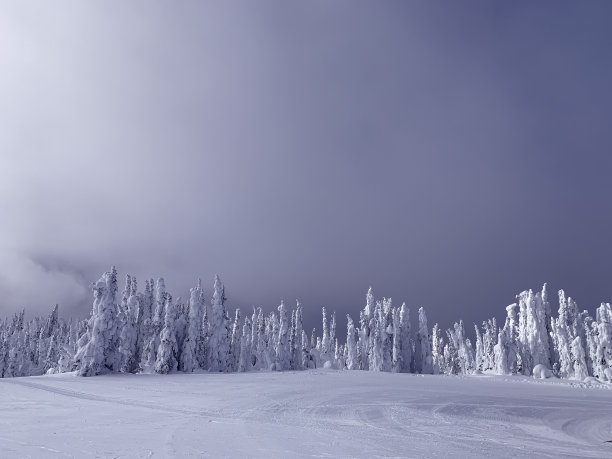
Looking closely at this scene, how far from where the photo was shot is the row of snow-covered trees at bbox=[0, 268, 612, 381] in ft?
176

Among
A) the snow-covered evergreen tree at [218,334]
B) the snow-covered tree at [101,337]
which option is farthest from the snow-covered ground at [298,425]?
the snow-covered evergreen tree at [218,334]

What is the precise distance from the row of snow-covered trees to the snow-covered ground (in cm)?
2750

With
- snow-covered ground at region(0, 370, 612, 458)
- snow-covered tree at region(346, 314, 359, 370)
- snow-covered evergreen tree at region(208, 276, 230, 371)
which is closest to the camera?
snow-covered ground at region(0, 370, 612, 458)

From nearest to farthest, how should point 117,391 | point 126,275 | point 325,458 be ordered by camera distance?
point 325,458 < point 117,391 < point 126,275

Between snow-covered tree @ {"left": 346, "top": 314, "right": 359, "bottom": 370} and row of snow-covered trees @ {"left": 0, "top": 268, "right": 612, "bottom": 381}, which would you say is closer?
row of snow-covered trees @ {"left": 0, "top": 268, "right": 612, "bottom": 381}

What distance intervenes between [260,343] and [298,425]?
87.6 metres

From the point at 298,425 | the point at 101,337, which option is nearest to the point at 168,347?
the point at 101,337

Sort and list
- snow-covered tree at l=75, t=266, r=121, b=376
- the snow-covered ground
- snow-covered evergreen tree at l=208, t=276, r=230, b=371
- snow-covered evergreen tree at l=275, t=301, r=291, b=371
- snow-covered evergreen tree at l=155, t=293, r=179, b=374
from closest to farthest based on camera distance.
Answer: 1. the snow-covered ground
2. snow-covered tree at l=75, t=266, r=121, b=376
3. snow-covered evergreen tree at l=155, t=293, r=179, b=374
4. snow-covered evergreen tree at l=208, t=276, r=230, b=371
5. snow-covered evergreen tree at l=275, t=301, r=291, b=371

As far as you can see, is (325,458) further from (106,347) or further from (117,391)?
(106,347)

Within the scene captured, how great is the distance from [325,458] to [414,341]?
84.6 m

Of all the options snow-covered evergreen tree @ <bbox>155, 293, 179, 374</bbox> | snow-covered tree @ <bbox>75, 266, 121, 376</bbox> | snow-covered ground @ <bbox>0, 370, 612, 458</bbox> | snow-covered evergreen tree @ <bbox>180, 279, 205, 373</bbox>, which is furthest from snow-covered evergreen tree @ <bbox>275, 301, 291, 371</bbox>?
snow-covered ground @ <bbox>0, 370, 612, 458</bbox>

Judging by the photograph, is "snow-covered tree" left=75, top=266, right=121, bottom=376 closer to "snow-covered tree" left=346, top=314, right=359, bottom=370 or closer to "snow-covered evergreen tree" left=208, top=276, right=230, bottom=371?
"snow-covered evergreen tree" left=208, top=276, right=230, bottom=371

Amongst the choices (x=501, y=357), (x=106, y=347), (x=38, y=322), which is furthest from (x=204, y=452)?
(x=38, y=322)

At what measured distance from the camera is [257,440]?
509 inches
